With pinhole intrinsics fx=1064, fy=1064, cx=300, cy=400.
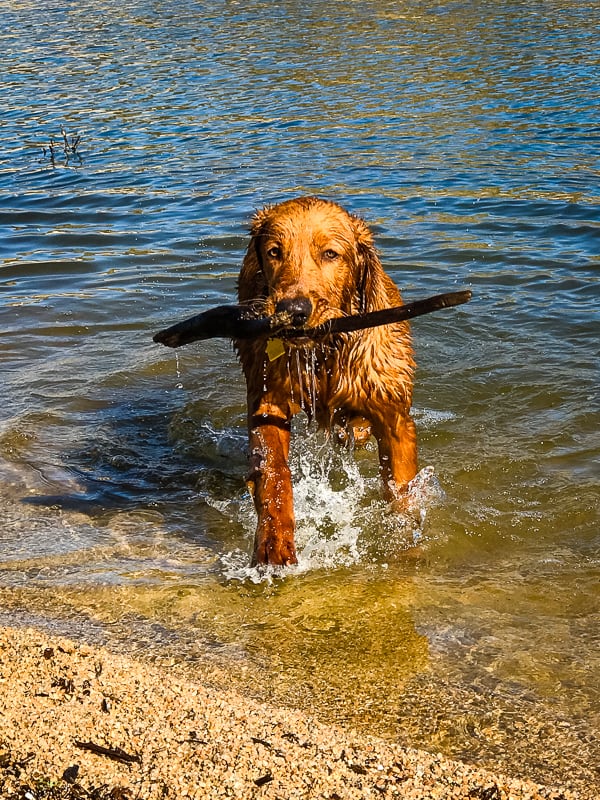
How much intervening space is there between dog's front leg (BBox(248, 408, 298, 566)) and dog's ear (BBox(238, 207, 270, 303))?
23.6 inches

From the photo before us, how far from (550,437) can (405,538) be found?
161 cm

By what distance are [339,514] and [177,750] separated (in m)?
2.54

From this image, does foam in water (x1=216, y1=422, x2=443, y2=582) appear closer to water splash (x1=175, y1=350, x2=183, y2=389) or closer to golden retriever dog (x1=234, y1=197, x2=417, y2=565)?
golden retriever dog (x1=234, y1=197, x2=417, y2=565)

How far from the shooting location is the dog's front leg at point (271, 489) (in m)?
5.00

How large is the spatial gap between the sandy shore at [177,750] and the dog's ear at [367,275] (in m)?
2.17

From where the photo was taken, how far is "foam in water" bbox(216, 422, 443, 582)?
527cm

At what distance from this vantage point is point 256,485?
516cm

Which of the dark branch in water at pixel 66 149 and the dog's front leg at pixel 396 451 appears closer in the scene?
the dog's front leg at pixel 396 451

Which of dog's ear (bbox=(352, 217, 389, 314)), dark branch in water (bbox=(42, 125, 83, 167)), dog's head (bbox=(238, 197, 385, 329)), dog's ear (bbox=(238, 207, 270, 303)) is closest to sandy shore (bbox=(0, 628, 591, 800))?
dog's head (bbox=(238, 197, 385, 329))

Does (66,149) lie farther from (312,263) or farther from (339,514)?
(312,263)

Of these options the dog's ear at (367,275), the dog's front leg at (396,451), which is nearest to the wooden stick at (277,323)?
the dog's ear at (367,275)

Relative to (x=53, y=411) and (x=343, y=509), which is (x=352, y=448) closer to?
(x=343, y=509)

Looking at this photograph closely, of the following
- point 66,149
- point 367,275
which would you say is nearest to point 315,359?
point 367,275

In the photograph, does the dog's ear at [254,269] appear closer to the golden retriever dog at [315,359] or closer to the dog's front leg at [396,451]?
the golden retriever dog at [315,359]
